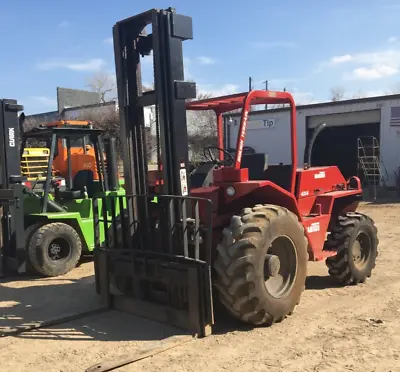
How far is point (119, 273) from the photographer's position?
5.52 meters

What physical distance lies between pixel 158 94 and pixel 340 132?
21.8m

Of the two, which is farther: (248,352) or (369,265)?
(369,265)

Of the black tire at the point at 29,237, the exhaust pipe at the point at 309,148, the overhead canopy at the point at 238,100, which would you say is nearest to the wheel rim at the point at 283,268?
the overhead canopy at the point at 238,100

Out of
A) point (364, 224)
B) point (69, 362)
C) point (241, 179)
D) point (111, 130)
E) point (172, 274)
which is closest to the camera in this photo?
point (69, 362)

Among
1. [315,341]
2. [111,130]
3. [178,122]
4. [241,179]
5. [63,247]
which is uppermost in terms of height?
[111,130]

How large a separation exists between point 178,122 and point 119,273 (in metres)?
1.81

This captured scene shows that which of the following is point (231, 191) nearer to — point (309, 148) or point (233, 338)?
point (233, 338)

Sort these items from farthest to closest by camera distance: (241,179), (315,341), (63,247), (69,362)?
(63,247) → (241,179) → (315,341) → (69,362)

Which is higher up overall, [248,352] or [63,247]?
[63,247]

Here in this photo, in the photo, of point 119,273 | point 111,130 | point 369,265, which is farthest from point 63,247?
point 111,130

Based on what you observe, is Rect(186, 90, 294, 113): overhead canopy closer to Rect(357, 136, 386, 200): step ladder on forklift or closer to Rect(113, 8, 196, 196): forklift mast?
Rect(113, 8, 196, 196): forklift mast

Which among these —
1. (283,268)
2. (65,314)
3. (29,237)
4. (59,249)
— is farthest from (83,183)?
(283,268)

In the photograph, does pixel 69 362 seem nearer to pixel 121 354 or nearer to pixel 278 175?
pixel 121 354

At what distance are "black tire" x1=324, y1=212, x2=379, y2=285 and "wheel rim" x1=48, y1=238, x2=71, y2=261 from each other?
13.4 feet
